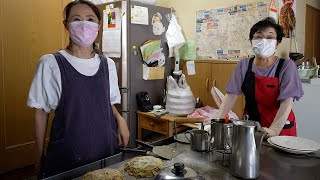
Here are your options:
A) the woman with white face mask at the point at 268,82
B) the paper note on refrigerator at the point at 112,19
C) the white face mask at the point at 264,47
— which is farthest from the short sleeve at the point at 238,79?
the paper note on refrigerator at the point at 112,19

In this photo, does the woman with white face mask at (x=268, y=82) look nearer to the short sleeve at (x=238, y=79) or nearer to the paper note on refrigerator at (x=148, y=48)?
the short sleeve at (x=238, y=79)

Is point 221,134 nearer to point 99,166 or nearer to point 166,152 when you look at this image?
point 166,152

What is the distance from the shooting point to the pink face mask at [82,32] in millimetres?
1575

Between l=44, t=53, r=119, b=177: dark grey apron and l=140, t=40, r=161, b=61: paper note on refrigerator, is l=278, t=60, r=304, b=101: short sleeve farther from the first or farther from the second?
l=140, t=40, r=161, b=61: paper note on refrigerator

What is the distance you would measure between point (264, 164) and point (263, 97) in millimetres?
723

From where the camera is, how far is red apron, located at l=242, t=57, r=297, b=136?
6.25 ft

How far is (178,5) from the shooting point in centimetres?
336

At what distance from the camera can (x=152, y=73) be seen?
3.07 metres

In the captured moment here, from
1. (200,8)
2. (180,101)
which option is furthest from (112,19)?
(180,101)

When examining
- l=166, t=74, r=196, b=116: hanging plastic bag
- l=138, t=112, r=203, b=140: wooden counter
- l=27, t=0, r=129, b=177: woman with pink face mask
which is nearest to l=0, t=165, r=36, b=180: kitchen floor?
l=138, t=112, r=203, b=140: wooden counter

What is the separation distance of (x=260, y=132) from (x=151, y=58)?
1997 millimetres

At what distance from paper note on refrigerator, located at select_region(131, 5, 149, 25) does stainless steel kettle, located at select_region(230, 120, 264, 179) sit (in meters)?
1.97

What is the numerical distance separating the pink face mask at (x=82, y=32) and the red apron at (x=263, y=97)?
42.3 inches

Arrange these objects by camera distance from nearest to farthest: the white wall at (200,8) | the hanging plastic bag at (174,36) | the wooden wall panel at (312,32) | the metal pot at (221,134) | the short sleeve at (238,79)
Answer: the metal pot at (221,134) → the short sleeve at (238,79) → the white wall at (200,8) → the hanging plastic bag at (174,36) → the wooden wall panel at (312,32)
